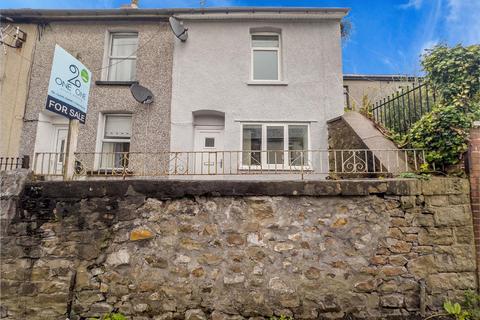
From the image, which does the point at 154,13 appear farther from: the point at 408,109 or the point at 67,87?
the point at 408,109

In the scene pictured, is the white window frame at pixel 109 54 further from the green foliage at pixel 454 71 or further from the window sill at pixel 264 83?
the green foliage at pixel 454 71

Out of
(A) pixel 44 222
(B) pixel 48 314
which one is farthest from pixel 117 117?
(B) pixel 48 314

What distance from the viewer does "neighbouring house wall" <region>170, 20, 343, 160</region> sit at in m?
8.02

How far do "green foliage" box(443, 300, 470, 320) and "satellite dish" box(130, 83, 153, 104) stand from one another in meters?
7.92

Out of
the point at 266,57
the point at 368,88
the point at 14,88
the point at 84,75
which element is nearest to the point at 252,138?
the point at 266,57

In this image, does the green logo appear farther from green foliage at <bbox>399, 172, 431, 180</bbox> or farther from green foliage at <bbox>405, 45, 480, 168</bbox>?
green foliage at <bbox>405, 45, 480, 168</bbox>

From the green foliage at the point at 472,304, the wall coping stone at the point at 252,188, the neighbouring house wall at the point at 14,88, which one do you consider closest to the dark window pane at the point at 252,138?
the wall coping stone at the point at 252,188

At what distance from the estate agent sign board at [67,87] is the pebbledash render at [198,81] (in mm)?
3389

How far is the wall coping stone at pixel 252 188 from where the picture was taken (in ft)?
12.3

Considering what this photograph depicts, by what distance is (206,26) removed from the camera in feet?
27.9

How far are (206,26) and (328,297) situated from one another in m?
8.16

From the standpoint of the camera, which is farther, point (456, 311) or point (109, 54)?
point (109, 54)

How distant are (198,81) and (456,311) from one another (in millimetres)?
7673

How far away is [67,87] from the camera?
425 cm
